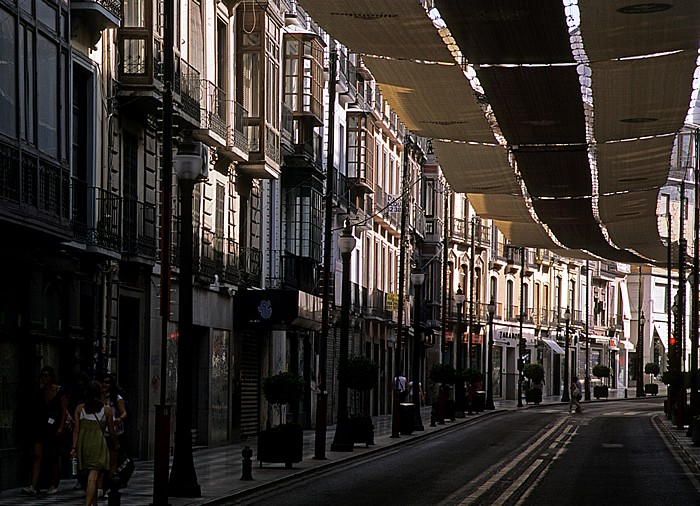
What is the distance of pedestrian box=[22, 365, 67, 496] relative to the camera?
21.1 m

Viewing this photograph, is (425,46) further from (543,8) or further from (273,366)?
(273,366)

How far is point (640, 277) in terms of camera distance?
398ft

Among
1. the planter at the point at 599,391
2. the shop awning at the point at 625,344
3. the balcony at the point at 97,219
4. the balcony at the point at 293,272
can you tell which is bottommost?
the planter at the point at 599,391

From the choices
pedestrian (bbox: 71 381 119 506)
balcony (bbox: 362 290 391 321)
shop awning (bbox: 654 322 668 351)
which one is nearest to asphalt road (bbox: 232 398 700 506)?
pedestrian (bbox: 71 381 119 506)

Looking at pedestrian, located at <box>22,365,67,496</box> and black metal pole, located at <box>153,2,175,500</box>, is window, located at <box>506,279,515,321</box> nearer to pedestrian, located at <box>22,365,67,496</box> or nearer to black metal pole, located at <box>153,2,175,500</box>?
pedestrian, located at <box>22,365,67,496</box>

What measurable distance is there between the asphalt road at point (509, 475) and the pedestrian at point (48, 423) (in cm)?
292

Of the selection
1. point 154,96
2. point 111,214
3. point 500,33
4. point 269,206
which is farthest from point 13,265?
point 269,206

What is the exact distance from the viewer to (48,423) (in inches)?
835

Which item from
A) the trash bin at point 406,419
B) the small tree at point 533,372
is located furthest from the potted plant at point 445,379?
the small tree at point 533,372

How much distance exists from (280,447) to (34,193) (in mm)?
7714

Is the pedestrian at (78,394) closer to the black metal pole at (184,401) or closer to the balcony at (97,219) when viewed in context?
the black metal pole at (184,401)

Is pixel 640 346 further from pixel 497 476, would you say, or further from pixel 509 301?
pixel 497 476

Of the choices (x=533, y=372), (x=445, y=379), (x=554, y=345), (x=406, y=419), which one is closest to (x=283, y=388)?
(x=406, y=419)

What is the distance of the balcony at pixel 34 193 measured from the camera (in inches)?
821
